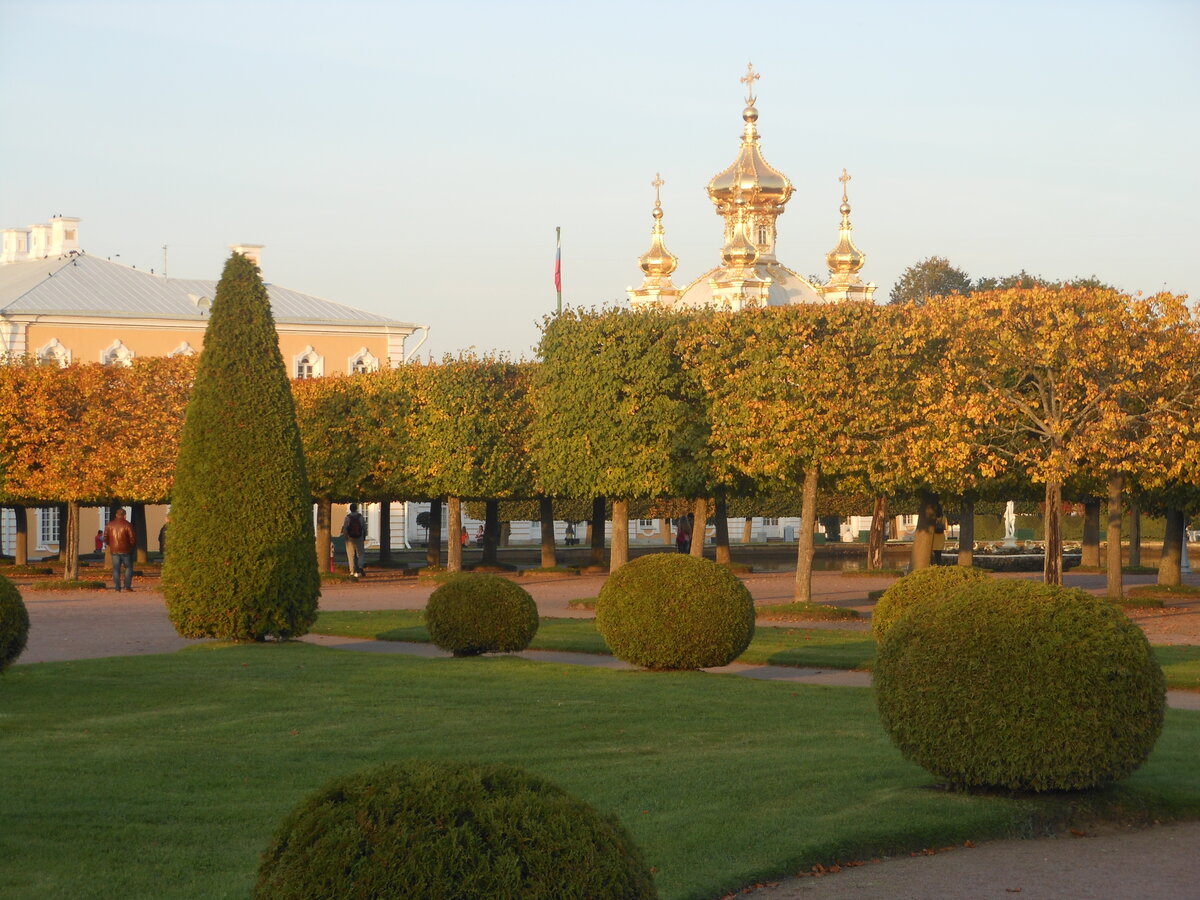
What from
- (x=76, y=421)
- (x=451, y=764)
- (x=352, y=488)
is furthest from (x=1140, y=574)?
(x=451, y=764)

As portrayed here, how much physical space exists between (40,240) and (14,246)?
1.51 m

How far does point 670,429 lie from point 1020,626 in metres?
21.8

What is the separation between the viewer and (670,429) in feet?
99.3

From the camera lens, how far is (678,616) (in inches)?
605

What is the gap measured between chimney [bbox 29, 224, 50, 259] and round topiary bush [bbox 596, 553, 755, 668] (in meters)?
51.7

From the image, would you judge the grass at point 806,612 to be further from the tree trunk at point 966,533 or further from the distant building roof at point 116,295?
the distant building roof at point 116,295

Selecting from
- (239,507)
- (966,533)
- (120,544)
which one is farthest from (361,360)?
(239,507)

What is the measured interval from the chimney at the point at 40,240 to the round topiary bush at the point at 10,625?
51.4 meters

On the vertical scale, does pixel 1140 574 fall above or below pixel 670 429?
below

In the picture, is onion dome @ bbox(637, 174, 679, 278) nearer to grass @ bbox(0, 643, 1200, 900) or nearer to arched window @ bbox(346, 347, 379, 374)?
arched window @ bbox(346, 347, 379, 374)

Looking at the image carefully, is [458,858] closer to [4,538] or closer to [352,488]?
[352,488]

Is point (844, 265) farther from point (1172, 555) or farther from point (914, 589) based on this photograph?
point (914, 589)

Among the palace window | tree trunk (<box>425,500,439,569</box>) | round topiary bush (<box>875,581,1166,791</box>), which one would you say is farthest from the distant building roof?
round topiary bush (<box>875,581,1166,791</box>)

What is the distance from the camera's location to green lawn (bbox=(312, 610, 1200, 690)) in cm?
1736
